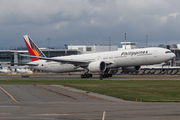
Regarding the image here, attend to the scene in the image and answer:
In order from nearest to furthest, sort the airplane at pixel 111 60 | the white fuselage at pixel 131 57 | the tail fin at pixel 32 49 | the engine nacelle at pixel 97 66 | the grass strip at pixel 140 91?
the grass strip at pixel 140 91
the white fuselage at pixel 131 57
the airplane at pixel 111 60
the engine nacelle at pixel 97 66
the tail fin at pixel 32 49

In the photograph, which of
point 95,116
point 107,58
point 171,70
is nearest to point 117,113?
point 95,116

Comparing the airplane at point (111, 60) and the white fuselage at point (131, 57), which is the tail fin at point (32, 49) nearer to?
the airplane at point (111, 60)

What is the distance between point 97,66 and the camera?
58.9 meters

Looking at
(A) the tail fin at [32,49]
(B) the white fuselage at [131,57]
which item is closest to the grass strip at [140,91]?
(B) the white fuselage at [131,57]

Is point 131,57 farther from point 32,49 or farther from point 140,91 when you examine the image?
point 32,49

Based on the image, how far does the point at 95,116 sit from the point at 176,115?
428 cm

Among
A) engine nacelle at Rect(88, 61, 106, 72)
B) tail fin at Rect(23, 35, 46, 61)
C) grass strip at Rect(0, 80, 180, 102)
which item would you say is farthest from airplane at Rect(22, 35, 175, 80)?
grass strip at Rect(0, 80, 180, 102)

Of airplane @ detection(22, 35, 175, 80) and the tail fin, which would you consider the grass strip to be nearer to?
airplane @ detection(22, 35, 175, 80)

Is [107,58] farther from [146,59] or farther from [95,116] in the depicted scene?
[95,116]

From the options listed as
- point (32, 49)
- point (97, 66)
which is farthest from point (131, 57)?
point (32, 49)

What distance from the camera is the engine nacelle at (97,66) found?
58906mm

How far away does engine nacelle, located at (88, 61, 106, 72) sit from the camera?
58.9 meters

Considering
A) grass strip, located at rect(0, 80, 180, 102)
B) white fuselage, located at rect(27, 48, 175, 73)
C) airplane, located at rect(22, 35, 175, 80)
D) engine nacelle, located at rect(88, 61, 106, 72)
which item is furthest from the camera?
engine nacelle, located at rect(88, 61, 106, 72)

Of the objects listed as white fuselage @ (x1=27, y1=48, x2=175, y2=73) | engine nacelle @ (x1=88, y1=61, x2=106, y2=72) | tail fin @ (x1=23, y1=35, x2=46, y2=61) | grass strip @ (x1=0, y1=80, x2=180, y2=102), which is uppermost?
tail fin @ (x1=23, y1=35, x2=46, y2=61)
